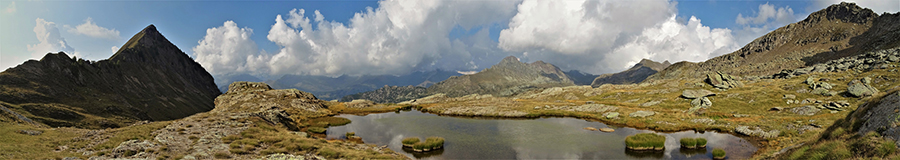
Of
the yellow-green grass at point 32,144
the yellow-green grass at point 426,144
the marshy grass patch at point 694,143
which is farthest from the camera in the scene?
the yellow-green grass at point 426,144

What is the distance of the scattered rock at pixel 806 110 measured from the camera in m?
49.5

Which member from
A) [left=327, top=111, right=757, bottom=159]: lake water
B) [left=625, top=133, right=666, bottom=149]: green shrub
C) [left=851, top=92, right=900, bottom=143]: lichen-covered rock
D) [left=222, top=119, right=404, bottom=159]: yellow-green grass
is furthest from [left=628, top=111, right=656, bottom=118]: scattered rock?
[left=222, top=119, right=404, bottom=159]: yellow-green grass

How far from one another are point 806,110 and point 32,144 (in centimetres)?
9731

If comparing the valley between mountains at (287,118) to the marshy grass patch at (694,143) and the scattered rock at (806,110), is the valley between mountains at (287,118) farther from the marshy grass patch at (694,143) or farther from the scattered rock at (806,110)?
Answer: the marshy grass patch at (694,143)

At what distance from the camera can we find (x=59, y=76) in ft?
242

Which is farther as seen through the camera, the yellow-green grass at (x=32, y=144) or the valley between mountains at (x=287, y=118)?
the valley between mountains at (x=287, y=118)

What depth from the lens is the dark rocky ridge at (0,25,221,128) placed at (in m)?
51.4

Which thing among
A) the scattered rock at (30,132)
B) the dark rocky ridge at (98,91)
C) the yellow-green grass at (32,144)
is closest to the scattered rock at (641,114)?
the yellow-green grass at (32,144)

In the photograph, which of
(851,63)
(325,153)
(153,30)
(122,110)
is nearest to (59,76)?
(122,110)

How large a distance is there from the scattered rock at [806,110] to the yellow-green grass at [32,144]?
300 feet

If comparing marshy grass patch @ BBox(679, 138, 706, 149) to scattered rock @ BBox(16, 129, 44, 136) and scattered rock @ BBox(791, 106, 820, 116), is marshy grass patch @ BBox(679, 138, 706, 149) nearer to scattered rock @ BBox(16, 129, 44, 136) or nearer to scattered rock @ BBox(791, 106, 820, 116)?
scattered rock @ BBox(791, 106, 820, 116)

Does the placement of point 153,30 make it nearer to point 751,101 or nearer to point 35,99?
point 35,99

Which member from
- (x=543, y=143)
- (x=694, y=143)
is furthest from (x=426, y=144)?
(x=694, y=143)

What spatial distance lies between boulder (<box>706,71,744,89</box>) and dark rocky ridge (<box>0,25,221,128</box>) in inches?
6313
